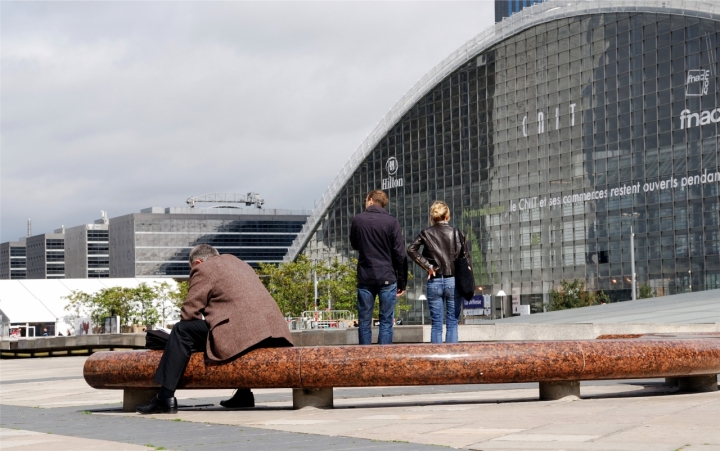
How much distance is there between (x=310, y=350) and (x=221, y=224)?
148 m

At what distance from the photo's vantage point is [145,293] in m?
97.9

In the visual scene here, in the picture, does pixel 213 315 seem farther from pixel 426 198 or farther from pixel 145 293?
pixel 145 293

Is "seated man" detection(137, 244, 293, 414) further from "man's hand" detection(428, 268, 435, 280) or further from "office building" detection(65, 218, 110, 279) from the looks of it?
"office building" detection(65, 218, 110, 279)

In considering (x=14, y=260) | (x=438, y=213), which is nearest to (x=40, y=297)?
(x=438, y=213)

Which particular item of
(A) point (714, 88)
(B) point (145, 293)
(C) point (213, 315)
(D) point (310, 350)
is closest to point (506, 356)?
(D) point (310, 350)

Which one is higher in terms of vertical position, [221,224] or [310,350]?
[221,224]

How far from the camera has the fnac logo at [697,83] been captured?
68.2 m

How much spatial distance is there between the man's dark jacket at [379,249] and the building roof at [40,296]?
84.4 metres

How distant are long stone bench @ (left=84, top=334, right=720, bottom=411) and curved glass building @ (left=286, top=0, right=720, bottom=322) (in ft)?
204

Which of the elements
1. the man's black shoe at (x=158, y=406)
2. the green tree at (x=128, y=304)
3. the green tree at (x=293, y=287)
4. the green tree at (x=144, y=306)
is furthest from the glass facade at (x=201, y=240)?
the man's black shoe at (x=158, y=406)

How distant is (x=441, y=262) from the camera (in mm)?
10781

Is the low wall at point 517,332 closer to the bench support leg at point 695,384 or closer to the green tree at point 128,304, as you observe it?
the bench support leg at point 695,384

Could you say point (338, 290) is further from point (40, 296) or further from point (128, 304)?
point (40, 296)

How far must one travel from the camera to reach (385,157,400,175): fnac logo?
95.2 meters
